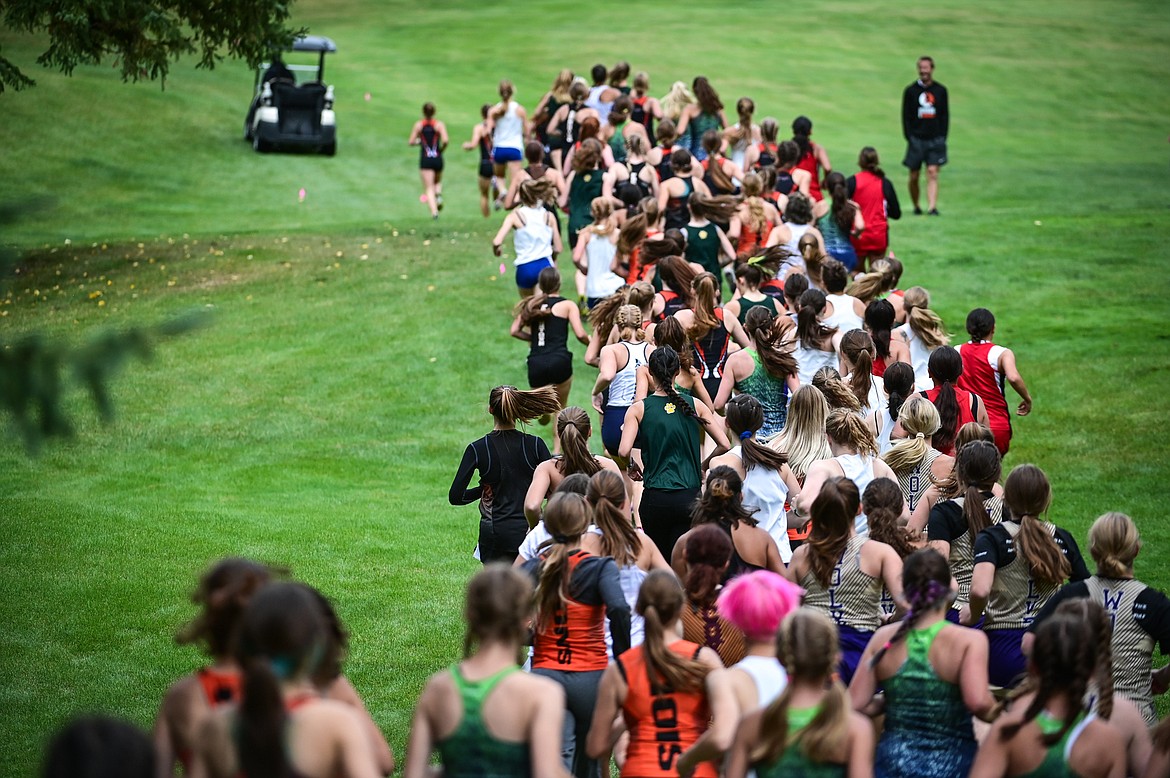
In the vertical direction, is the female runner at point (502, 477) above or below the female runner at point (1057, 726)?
below

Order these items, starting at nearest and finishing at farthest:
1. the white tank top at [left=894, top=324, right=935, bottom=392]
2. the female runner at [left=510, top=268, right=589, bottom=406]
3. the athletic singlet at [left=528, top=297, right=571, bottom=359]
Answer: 1. the white tank top at [left=894, top=324, right=935, bottom=392]
2. the female runner at [left=510, top=268, right=589, bottom=406]
3. the athletic singlet at [left=528, top=297, right=571, bottom=359]

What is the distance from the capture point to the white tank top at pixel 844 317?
1095cm

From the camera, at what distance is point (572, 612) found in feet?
19.3

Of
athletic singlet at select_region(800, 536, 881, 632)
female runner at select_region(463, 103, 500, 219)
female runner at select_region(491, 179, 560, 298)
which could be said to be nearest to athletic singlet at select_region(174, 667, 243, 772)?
athletic singlet at select_region(800, 536, 881, 632)

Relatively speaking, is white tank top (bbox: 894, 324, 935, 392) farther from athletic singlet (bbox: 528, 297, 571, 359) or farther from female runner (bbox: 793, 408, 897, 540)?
female runner (bbox: 793, 408, 897, 540)

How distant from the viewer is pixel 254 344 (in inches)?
657

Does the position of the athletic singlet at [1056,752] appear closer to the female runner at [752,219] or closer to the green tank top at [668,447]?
the green tank top at [668,447]

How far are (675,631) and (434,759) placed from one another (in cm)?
296

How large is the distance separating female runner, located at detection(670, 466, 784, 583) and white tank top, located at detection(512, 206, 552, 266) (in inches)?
315

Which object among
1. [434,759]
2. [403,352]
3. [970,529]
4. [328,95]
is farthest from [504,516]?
[328,95]

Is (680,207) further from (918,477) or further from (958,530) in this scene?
(958,530)

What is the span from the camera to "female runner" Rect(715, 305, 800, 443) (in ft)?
31.9

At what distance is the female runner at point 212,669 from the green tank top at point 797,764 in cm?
174

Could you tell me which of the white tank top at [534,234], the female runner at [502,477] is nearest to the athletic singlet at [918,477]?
the female runner at [502,477]
